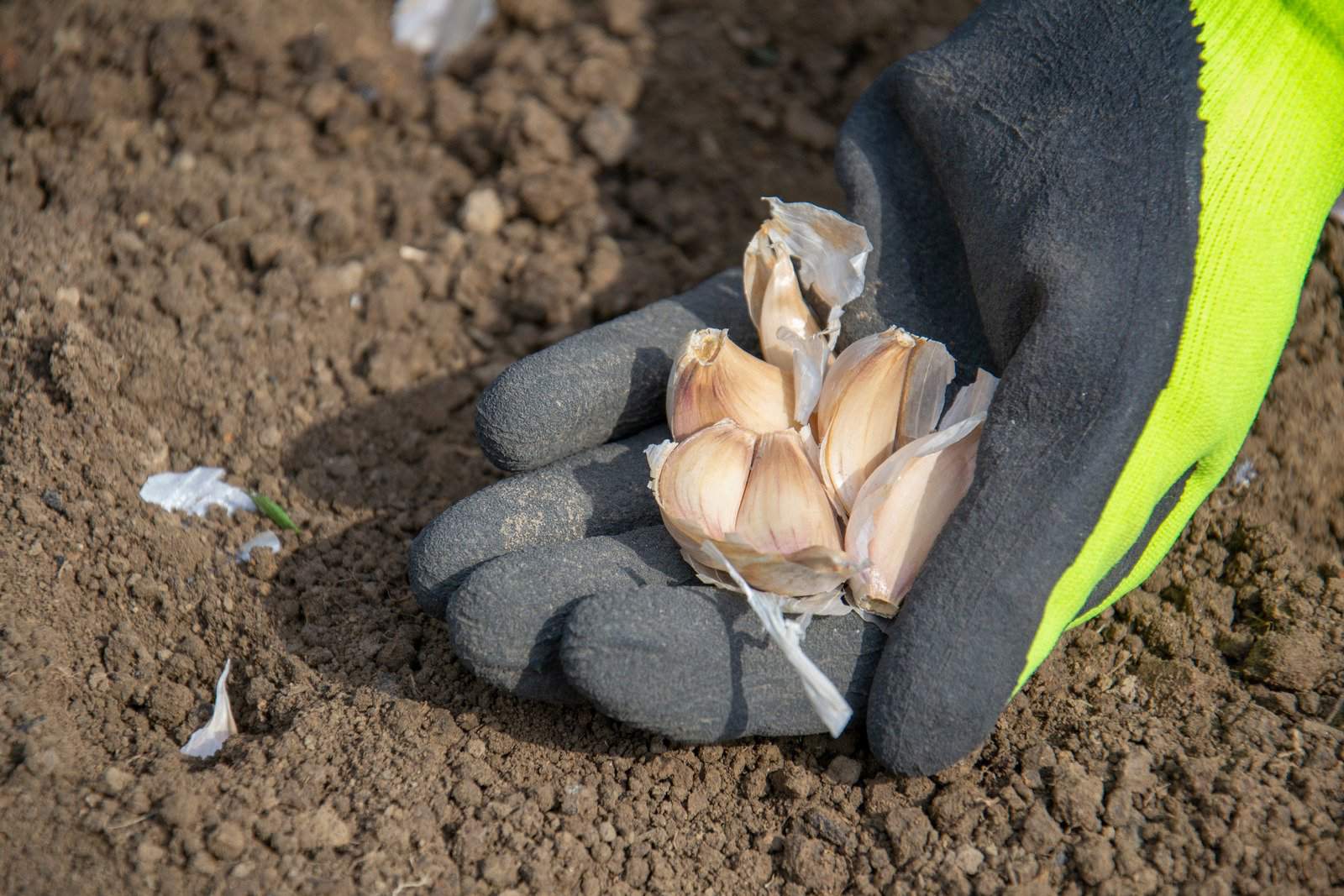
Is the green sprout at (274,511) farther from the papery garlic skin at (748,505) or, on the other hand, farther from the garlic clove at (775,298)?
the garlic clove at (775,298)

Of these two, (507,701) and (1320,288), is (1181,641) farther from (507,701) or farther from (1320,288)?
(507,701)

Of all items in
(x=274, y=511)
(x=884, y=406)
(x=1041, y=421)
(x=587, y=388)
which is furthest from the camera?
(x=274, y=511)

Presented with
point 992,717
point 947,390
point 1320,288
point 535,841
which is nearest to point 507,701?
point 535,841

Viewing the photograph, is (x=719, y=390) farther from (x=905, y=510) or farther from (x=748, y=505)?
(x=905, y=510)

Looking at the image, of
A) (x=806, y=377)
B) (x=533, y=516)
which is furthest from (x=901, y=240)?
(x=533, y=516)

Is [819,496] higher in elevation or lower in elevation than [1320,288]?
lower

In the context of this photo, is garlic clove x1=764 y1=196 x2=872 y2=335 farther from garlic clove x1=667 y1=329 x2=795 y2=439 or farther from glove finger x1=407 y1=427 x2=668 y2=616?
glove finger x1=407 y1=427 x2=668 y2=616
